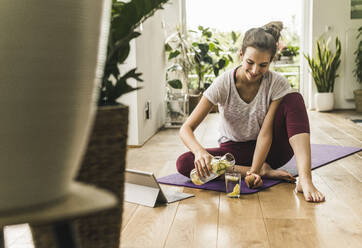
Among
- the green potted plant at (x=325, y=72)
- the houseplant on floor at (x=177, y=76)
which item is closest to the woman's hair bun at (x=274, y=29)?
the houseplant on floor at (x=177, y=76)

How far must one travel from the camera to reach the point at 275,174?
2.31 meters

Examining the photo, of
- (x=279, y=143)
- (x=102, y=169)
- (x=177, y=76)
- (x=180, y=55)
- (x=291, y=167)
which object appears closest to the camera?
(x=102, y=169)

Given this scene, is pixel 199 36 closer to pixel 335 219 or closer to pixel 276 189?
pixel 276 189

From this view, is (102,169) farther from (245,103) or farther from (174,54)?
(174,54)

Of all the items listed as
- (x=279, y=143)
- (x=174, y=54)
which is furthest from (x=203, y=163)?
(x=174, y=54)

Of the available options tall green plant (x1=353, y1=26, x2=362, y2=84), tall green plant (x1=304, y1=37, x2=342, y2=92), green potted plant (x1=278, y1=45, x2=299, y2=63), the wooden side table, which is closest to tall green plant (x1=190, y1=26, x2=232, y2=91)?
green potted plant (x1=278, y1=45, x2=299, y2=63)

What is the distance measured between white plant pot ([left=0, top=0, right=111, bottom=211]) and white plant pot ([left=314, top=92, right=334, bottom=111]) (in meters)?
5.33

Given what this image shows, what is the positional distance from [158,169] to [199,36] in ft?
12.3

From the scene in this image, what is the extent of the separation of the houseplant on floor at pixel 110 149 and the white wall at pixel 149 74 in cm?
179

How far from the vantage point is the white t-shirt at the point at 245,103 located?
2.24 metres

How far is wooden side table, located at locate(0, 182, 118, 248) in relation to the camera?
0.43 m

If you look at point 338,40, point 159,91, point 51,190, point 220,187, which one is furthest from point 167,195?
point 338,40

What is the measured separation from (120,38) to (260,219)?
3.30 ft

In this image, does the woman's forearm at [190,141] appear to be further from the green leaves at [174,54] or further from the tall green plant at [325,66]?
the tall green plant at [325,66]
